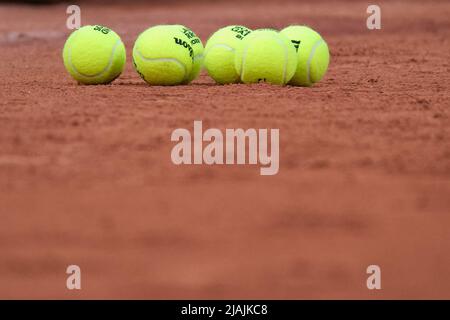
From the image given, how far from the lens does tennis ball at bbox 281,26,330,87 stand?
834 cm

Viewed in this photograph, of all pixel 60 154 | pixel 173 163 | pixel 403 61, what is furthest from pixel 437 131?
pixel 403 61

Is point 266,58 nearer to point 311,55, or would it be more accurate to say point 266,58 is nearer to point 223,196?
point 311,55

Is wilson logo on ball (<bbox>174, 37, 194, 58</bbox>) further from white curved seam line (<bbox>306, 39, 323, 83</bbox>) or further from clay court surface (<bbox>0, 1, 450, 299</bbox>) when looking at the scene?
white curved seam line (<bbox>306, 39, 323, 83</bbox>)

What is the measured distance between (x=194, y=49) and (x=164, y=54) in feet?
1.18

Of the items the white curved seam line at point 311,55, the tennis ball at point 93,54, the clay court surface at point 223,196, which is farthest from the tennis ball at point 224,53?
the tennis ball at point 93,54

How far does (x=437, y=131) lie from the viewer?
240 inches

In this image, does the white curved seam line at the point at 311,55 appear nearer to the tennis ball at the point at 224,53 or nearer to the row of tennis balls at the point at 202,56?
the row of tennis balls at the point at 202,56

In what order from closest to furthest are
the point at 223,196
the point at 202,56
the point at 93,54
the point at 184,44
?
1. the point at 223,196
2. the point at 184,44
3. the point at 93,54
4. the point at 202,56

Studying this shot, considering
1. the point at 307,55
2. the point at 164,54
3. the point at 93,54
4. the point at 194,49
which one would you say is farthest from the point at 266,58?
the point at 93,54

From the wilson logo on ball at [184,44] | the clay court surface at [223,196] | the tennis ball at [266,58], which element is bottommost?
the clay court surface at [223,196]

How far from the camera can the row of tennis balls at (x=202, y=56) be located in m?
8.03

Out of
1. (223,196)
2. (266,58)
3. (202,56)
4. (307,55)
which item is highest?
(202,56)

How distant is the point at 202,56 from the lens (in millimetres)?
8578

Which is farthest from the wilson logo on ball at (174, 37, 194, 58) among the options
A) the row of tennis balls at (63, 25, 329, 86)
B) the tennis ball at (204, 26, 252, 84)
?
the tennis ball at (204, 26, 252, 84)
